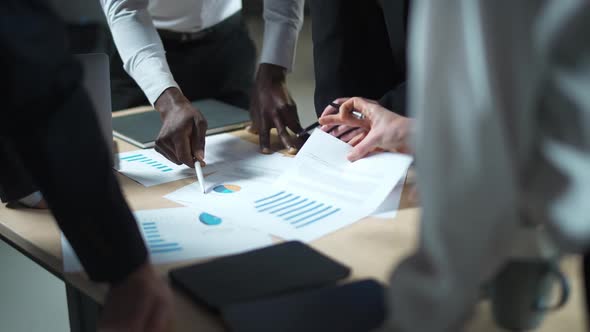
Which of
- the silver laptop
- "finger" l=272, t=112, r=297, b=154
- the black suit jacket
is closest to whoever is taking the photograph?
the silver laptop

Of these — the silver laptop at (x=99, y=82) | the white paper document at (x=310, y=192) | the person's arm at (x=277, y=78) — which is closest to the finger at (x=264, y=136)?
the person's arm at (x=277, y=78)

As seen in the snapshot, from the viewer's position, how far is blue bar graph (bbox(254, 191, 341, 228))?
94 centimetres

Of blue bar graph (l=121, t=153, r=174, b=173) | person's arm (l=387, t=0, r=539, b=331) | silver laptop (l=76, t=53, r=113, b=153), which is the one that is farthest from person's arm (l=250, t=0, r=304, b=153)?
person's arm (l=387, t=0, r=539, b=331)

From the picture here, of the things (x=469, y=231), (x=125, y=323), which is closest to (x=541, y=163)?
(x=469, y=231)

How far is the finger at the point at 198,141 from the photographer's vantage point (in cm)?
119

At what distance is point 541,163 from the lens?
494 mm

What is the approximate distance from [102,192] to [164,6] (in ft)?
3.84

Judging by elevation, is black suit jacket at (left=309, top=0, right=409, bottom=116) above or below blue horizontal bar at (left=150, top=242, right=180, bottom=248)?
above

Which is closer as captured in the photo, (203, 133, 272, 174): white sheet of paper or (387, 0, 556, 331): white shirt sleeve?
(387, 0, 556, 331): white shirt sleeve

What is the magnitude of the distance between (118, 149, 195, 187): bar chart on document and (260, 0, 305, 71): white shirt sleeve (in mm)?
395

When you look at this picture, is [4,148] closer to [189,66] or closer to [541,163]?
[541,163]

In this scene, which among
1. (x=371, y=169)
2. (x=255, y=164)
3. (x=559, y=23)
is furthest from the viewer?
(x=255, y=164)

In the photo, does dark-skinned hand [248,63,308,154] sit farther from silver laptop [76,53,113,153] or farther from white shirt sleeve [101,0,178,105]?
silver laptop [76,53,113,153]

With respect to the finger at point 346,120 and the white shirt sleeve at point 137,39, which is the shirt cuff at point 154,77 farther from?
the finger at point 346,120
